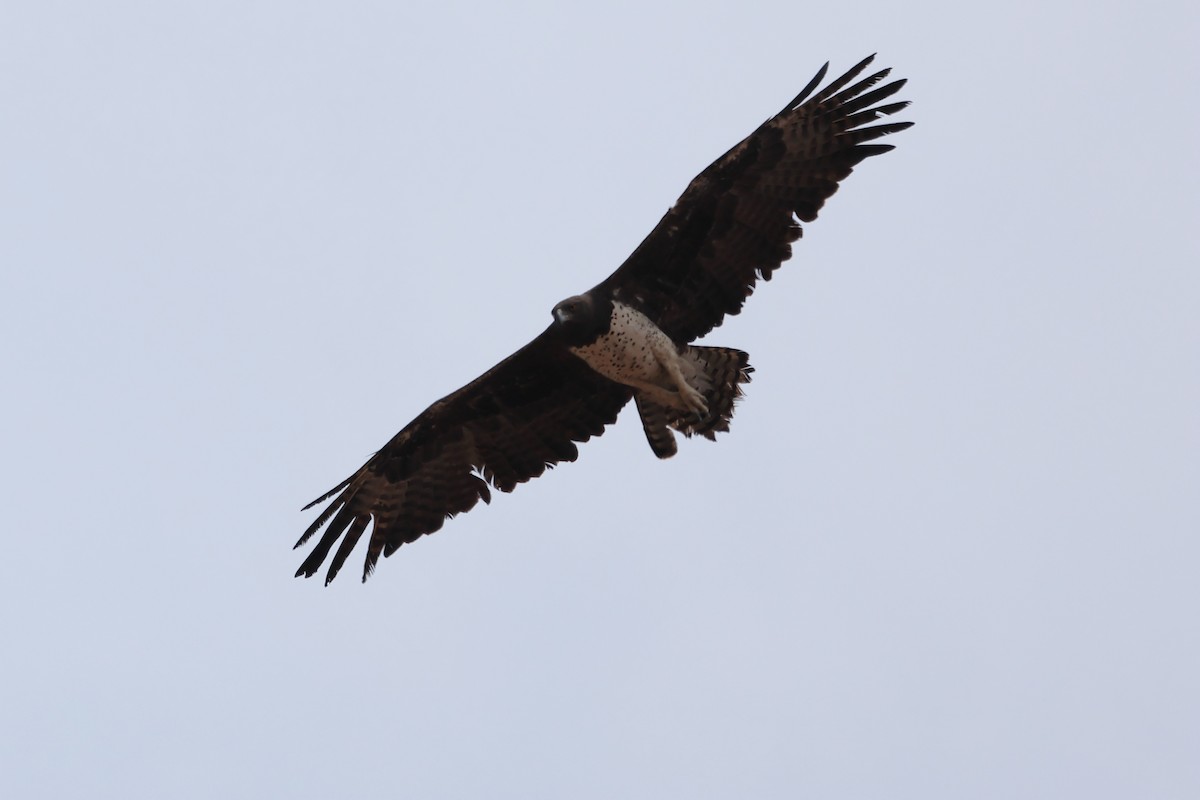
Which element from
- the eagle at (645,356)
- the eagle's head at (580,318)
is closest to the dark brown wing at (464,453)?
the eagle at (645,356)

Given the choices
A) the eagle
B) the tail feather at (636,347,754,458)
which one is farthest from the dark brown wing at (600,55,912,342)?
the tail feather at (636,347,754,458)

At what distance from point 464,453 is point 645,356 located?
5.92 feet

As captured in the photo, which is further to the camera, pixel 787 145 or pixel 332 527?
pixel 332 527

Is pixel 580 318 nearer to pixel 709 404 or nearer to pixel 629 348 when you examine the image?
pixel 629 348

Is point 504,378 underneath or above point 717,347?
above

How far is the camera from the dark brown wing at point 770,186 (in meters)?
13.4

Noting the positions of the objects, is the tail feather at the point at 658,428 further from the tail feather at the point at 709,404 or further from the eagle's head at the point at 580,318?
the eagle's head at the point at 580,318

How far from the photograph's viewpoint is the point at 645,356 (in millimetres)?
13844

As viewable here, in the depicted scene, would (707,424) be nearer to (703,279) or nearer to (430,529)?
(703,279)

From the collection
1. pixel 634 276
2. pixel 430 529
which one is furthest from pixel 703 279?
pixel 430 529

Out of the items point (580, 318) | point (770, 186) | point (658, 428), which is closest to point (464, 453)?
point (658, 428)

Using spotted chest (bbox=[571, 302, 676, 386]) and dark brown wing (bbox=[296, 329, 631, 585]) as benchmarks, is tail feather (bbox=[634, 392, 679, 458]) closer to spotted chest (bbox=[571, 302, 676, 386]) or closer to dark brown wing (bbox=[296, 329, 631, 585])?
dark brown wing (bbox=[296, 329, 631, 585])

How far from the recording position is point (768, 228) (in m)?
13.6

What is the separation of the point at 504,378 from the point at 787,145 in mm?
2742
